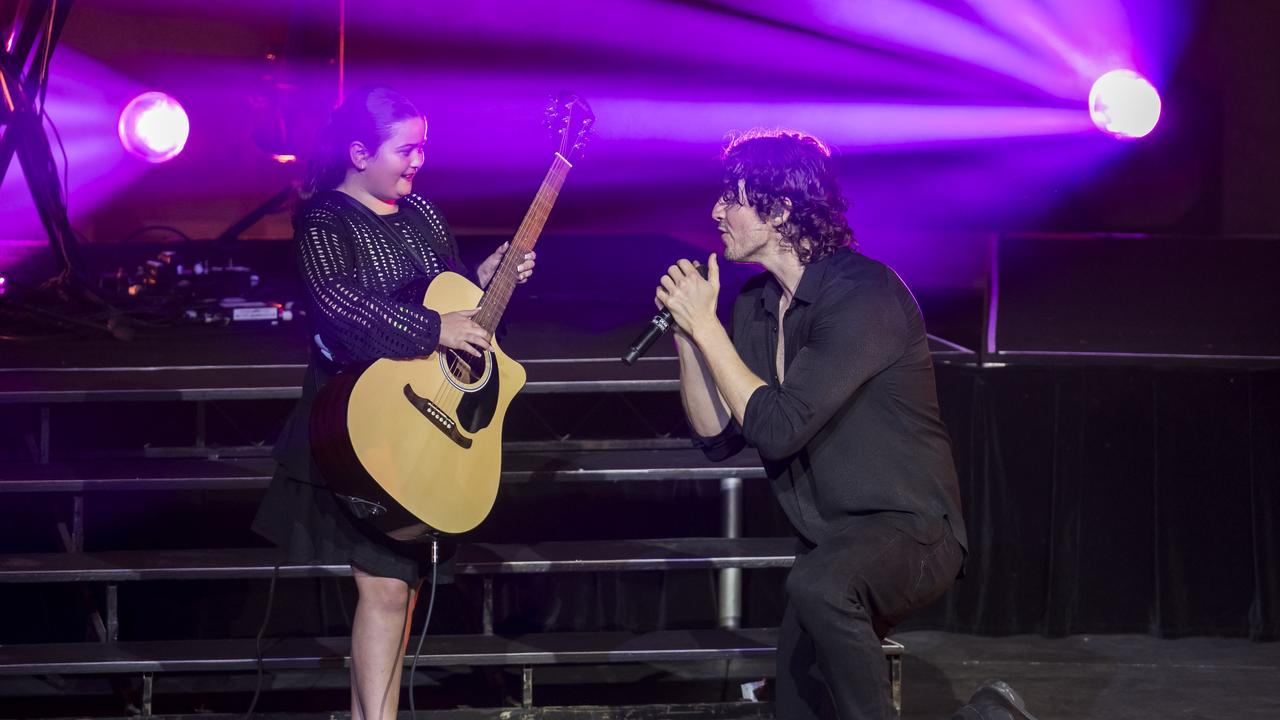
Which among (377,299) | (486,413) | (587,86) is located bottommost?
(486,413)

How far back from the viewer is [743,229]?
103 inches

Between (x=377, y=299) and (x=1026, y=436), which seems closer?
(x=377, y=299)

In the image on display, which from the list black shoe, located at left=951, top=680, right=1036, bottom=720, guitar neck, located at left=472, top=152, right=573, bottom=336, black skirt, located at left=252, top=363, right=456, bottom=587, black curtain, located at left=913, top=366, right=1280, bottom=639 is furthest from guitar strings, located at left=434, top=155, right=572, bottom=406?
black curtain, located at left=913, top=366, right=1280, bottom=639

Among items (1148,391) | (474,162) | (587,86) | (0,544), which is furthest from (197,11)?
(1148,391)

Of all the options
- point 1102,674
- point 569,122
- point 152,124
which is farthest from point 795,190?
point 152,124

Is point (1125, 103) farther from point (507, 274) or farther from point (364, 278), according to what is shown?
point (364, 278)

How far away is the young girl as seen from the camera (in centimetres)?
271

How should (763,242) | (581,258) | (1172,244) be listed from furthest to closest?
1. (581,258)
2. (1172,244)
3. (763,242)

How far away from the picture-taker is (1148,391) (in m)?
4.29

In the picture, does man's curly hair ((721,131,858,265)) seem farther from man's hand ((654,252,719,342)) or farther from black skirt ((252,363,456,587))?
black skirt ((252,363,456,587))

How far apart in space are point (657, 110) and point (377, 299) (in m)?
4.41

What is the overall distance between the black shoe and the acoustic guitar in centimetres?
123

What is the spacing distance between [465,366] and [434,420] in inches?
6.9

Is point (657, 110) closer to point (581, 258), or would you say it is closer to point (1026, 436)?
point (581, 258)
